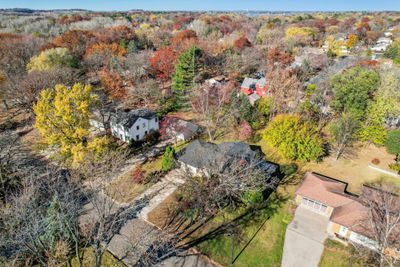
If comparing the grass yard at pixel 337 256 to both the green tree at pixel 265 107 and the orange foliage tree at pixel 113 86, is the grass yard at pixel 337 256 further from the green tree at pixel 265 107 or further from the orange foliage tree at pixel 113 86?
the orange foliage tree at pixel 113 86

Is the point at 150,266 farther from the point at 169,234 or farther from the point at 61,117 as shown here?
the point at 61,117

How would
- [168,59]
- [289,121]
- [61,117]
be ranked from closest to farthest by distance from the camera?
[61,117] < [289,121] < [168,59]

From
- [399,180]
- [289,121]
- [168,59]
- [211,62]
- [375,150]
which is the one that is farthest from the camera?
[211,62]

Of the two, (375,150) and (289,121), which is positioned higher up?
(289,121)

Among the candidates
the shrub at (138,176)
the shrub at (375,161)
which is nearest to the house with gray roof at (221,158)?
the shrub at (138,176)

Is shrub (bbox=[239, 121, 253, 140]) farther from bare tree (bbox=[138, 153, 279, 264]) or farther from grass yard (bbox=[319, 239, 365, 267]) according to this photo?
grass yard (bbox=[319, 239, 365, 267])

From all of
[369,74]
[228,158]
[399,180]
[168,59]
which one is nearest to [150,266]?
[228,158]

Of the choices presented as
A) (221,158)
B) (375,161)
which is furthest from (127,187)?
(375,161)
